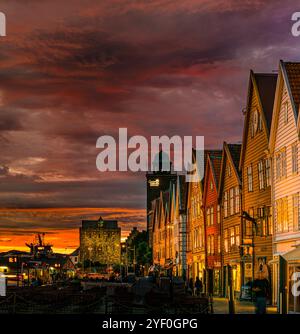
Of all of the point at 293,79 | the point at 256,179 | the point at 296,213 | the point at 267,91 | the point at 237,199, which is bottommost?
the point at 296,213

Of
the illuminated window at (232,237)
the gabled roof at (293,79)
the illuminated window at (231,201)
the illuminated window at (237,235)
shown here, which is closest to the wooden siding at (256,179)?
the illuminated window at (237,235)

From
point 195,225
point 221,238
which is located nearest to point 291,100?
point 221,238

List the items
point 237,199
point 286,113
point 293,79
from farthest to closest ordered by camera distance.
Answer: point 237,199 < point 286,113 < point 293,79

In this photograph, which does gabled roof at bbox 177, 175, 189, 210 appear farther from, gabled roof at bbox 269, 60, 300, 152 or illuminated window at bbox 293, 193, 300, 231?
illuminated window at bbox 293, 193, 300, 231

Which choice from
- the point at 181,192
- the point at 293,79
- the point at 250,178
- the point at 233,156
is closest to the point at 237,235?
the point at 233,156

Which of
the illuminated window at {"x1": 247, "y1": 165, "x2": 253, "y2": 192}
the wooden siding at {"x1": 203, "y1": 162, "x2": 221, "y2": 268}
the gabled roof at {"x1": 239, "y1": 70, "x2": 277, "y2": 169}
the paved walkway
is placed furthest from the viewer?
the wooden siding at {"x1": 203, "y1": 162, "x2": 221, "y2": 268}

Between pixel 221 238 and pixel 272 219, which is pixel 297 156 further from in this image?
pixel 221 238

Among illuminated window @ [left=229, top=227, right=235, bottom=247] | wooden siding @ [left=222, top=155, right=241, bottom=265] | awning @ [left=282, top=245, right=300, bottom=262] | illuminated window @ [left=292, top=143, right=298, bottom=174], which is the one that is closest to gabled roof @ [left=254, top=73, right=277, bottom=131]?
illuminated window @ [left=292, top=143, right=298, bottom=174]

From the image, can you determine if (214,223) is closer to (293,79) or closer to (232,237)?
(232,237)

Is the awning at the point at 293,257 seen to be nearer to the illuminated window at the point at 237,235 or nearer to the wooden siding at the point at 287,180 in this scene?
the wooden siding at the point at 287,180

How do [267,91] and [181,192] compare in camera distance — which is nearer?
[267,91]

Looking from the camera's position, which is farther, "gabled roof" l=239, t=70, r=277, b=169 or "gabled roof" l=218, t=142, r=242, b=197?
"gabled roof" l=218, t=142, r=242, b=197
